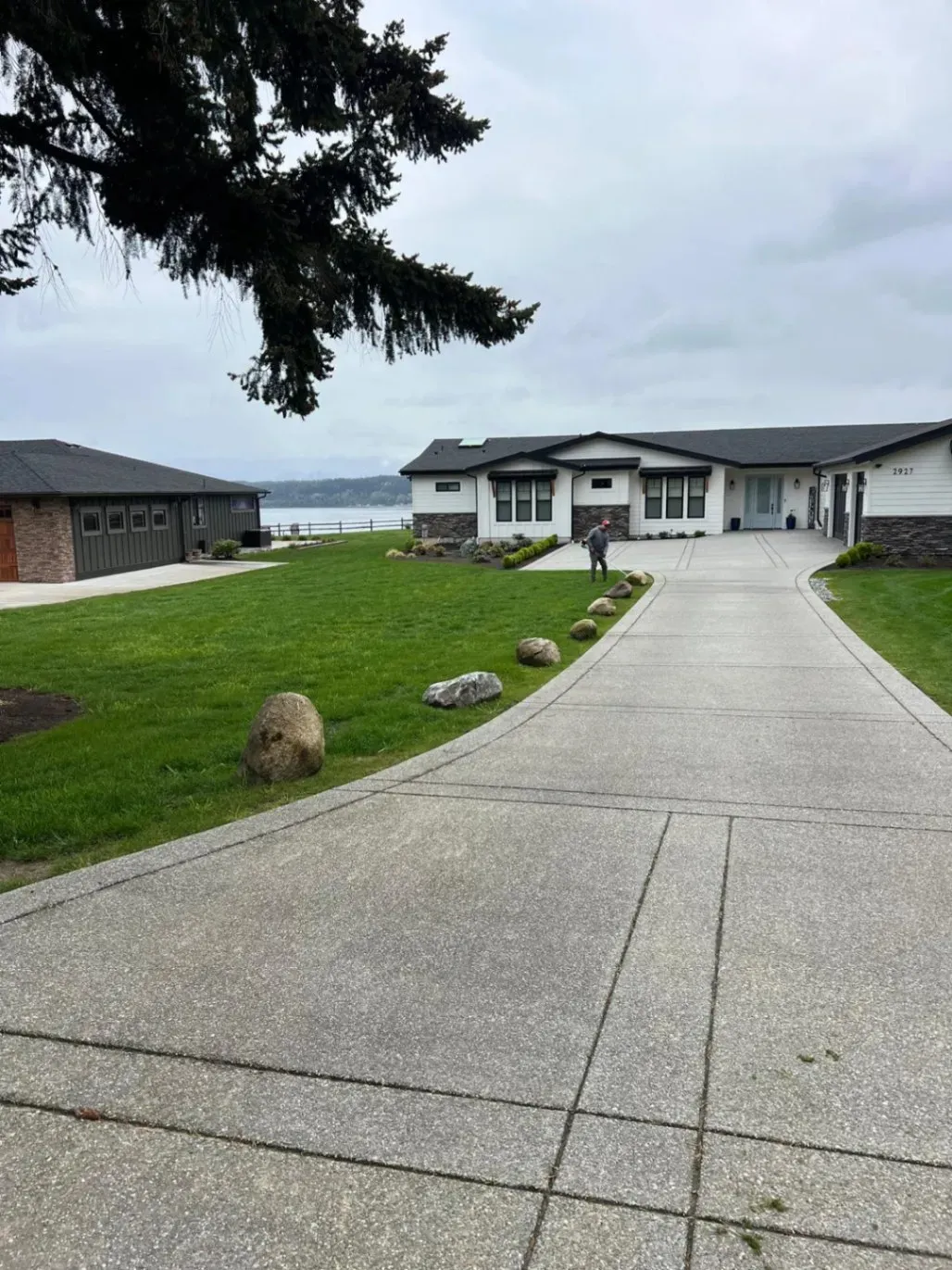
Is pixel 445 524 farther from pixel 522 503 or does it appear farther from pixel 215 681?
pixel 215 681

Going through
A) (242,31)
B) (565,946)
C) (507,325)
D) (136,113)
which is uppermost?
(242,31)

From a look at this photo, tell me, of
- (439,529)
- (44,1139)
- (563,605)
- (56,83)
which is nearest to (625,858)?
(44,1139)

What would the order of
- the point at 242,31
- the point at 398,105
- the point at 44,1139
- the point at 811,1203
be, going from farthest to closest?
1. the point at 398,105
2. the point at 242,31
3. the point at 44,1139
4. the point at 811,1203

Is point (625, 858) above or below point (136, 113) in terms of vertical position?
below

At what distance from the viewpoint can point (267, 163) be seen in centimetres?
778

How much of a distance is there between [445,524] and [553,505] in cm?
536

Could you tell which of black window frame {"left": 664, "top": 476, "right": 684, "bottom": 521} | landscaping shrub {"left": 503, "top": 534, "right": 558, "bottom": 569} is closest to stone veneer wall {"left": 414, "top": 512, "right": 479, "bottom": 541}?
landscaping shrub {"left": 503, "top": 534, "right": 558, "bottom": 569}

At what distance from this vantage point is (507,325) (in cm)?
864

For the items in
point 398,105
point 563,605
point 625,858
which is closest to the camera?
point 625,858

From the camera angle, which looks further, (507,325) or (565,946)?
(507,325)

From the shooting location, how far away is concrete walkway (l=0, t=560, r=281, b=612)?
24.1 meters

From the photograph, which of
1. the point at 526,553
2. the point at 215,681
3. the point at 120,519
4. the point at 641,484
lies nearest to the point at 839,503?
the point at 641,484

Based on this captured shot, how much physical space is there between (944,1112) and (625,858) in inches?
98.0

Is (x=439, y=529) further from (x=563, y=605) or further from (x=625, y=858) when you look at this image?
(x=625, y=858)
